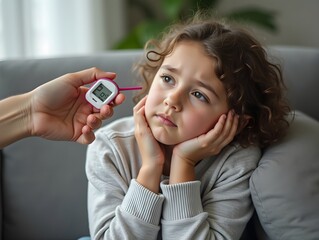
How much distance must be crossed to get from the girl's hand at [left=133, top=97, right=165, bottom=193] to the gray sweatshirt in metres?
0.03

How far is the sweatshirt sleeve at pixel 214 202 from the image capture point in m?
1.16

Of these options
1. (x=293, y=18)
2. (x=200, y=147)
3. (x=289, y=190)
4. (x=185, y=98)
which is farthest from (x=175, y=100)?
(x=293, y=18)

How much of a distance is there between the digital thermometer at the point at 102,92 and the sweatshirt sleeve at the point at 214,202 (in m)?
0.26

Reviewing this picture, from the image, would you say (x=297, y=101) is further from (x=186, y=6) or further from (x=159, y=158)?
(x=186, y=6)

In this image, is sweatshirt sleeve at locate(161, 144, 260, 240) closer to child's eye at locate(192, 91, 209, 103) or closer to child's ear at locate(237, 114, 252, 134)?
child's ear at locate(237, 114, 252, 134)

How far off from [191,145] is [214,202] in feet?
0.52

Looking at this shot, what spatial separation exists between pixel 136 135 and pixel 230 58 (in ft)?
1.05

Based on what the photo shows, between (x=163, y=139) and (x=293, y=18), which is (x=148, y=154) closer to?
(x=163, y=139)

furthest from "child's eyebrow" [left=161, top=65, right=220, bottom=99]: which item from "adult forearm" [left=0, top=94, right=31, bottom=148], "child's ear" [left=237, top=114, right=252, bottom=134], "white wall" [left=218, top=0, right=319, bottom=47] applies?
"white wall" [left=218, top=0, right=319, bottom=47]

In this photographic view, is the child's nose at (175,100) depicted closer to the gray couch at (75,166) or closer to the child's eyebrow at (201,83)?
the child's eyebrow at (201,83)

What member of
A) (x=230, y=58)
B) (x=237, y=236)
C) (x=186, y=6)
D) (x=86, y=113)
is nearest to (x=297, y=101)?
(x=230, y=58)

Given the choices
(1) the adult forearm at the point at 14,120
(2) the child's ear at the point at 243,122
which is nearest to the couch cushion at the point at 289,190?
(2) the child's ear at the point at 243,122

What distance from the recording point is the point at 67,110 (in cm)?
126

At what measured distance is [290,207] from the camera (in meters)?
1.15
